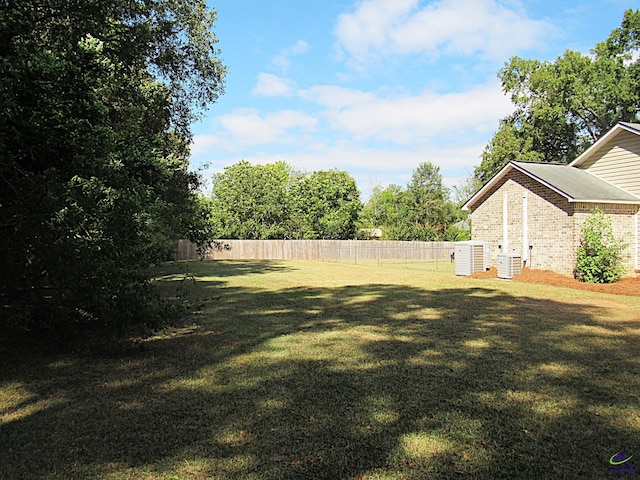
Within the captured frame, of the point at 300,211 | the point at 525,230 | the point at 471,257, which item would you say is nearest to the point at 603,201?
the point at 525,230

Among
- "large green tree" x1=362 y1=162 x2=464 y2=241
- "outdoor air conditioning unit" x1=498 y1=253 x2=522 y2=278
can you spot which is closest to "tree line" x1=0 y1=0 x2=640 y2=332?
"outdoor air conditioning unit" x1=498 y1=253 x2=522 y2=278

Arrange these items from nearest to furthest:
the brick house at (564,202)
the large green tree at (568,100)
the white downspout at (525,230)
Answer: the brick house at (564,202) < the white downspout at (525,230) < the large green tree at (568,100)

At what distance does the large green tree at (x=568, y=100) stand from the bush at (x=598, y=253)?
850 inches

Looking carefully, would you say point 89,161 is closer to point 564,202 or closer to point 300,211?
point 564,202

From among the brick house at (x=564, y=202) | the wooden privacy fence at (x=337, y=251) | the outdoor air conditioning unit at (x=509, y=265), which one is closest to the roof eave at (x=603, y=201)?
the brick house at (x=564, y=202)

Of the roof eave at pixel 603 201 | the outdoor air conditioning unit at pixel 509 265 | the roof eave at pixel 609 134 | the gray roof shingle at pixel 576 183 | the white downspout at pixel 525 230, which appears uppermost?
the roof eave at pixel 609 134

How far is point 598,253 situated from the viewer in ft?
51.6

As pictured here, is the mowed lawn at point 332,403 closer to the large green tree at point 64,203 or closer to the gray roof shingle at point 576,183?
the large green tree at point 64,203

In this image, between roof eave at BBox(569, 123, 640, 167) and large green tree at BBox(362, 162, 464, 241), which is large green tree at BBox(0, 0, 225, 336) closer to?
roof eave at BBox(569, 123, 640, 167)

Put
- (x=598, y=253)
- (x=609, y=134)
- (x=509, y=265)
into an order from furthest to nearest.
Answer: (x=609, y=134)
(x=509, y=265)
(x=598, y=253)

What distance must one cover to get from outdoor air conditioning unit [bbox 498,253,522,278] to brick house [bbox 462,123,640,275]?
26.4 inches

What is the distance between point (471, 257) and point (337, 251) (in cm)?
1853

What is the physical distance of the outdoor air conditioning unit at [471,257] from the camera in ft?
Result: 63.5

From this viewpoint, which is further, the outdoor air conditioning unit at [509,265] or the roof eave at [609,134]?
the outdoor air conditioning unit at [509,265]
